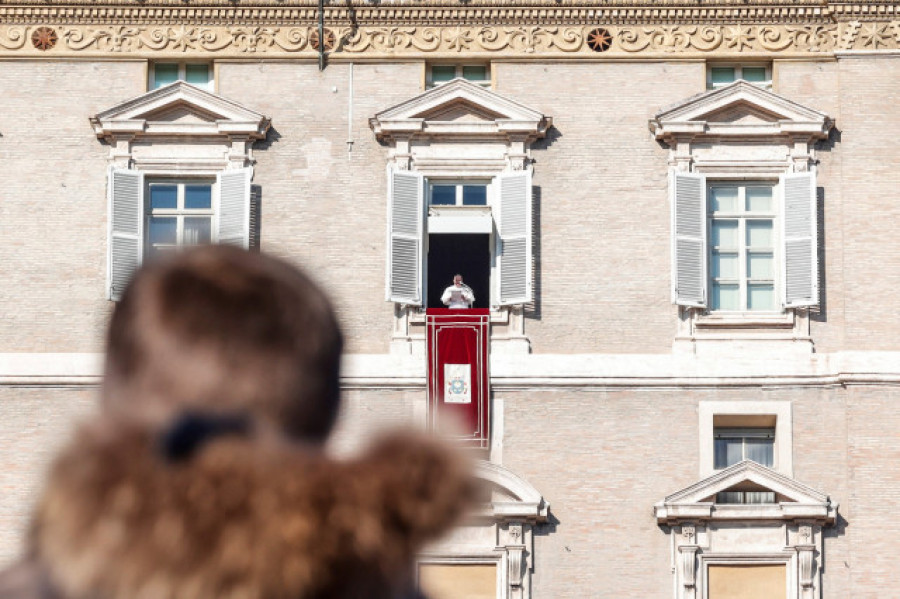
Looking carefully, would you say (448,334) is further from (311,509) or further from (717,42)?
(311,509)

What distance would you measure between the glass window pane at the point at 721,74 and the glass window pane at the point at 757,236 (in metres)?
2.21

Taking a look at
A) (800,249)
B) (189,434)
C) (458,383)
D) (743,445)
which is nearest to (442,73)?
(458,383)

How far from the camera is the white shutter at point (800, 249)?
25766 mm

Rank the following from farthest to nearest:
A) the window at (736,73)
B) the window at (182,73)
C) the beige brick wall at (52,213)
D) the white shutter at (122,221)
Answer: the window at (182,73) < the window at (736,73) < the beige brick wall at (52,213) < the white shutter at (122,221)

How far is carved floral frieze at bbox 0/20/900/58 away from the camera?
Result: 88.1 feet

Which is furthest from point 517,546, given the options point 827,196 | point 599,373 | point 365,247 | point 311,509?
point 311,509

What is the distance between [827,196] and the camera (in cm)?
2645

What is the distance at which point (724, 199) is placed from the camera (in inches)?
1032

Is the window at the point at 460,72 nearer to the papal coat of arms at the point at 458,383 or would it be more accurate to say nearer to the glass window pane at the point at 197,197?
the glass window pane at the point at 197,197

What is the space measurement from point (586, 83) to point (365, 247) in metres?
3.64

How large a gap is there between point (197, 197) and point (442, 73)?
3.67 m

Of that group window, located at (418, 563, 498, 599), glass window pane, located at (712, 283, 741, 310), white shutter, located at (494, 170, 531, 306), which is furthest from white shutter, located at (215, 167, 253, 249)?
glass window pane, located at (712, 283, 741, 310)

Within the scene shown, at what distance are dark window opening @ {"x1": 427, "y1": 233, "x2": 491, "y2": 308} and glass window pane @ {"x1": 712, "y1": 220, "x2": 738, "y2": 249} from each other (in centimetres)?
292

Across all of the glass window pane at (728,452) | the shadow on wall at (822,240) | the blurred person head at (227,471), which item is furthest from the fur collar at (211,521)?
the glass window pane at (728,452)
